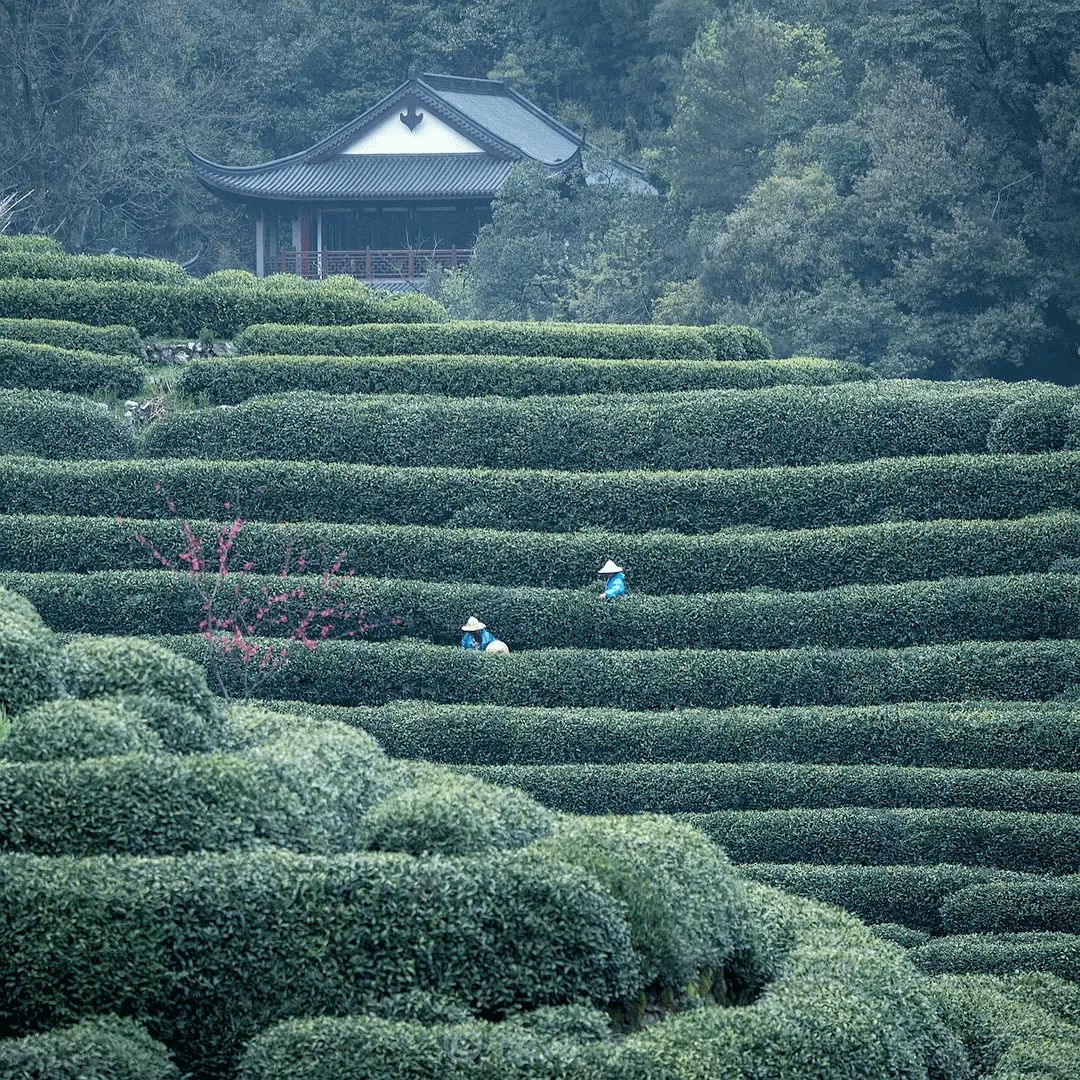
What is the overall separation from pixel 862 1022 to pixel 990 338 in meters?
32.5

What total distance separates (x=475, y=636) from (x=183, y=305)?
473 inches

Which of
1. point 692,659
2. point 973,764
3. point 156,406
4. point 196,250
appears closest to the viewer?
point 973,764

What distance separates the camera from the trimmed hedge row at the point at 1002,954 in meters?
15.8

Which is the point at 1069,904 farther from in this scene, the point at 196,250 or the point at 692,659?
the point at 196,250

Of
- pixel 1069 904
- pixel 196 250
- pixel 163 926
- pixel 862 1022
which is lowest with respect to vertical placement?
pixel 1069 904

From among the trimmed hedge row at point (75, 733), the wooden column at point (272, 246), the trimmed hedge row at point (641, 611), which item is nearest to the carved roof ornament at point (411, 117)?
the wooden column at point (272, 246)

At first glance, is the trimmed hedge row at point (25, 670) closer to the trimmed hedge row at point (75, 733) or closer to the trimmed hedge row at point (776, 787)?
the trimmed hedge row at point (75, 733)

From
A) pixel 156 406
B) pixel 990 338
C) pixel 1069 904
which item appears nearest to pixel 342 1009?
pixel 1069 904

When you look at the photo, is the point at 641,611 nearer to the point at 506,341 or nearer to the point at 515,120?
the point at 506,341

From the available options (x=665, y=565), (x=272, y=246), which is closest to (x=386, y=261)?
(x=272, y=246)

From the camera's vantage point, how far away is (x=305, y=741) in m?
12.7

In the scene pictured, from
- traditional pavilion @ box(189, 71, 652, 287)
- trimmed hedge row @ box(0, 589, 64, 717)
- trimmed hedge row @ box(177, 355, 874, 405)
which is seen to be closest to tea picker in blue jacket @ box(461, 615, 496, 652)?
trimmed hedge row @ box(177, 355, 874, 405)

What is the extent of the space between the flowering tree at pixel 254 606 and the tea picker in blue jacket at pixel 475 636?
111cm

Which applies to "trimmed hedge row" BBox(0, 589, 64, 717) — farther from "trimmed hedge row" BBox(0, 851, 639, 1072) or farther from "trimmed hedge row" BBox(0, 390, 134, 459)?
"trimmed hedge row" BBox(0, 390, 134, 459)
